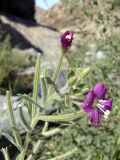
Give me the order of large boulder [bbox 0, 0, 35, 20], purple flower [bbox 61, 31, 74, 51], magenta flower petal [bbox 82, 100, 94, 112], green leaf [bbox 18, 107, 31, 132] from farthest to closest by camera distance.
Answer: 1. large boulder [bbox 0, 0, 35, 20]
2. green leaf [bbox 18, 107, 31, 132]
3. purple flower [bbox 61, 31, 74, 51]
4. magenta flower petal [bbox 82, 100, 94, 112]

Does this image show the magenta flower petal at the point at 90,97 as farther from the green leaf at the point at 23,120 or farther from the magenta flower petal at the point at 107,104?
the green leaf at the point at 23,120

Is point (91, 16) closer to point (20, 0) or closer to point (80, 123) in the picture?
point (80, 123)

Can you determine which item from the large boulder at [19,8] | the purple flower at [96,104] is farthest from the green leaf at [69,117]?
Answer: the large boulder at [19,8]

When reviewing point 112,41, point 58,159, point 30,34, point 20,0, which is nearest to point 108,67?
point 112,41

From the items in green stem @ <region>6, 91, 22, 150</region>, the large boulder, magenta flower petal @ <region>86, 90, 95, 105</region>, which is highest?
the large boulder

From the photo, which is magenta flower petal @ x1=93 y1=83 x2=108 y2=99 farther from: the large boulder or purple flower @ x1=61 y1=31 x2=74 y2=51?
the large boulder

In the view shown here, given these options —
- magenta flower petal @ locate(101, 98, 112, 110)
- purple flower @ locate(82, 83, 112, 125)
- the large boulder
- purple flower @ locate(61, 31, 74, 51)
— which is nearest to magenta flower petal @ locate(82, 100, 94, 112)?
purple flower @ locate(82, 83, 112, 125)
